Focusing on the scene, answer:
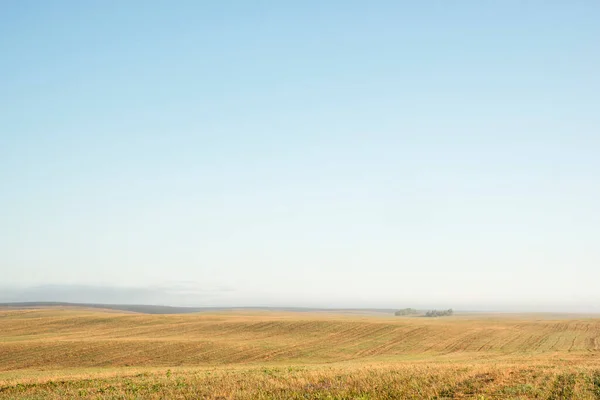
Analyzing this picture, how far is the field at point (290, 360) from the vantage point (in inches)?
844

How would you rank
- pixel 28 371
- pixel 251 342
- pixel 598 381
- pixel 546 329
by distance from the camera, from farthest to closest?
pixel 546 329
pixel 251 342
pixel 28 371
pixel 598 381

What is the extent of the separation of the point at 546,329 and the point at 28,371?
3052 inches

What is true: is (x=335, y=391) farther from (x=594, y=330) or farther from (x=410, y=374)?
(x=594, y=330)

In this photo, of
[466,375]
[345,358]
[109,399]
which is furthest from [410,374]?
[345,358]

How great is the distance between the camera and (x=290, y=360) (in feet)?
170

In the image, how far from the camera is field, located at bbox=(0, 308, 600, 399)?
70.3 ft

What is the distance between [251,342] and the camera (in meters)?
64.6

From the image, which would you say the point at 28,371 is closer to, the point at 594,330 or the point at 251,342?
the point at 251,342

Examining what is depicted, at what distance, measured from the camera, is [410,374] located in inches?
999

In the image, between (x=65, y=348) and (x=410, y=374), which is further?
(x=65, y=348)

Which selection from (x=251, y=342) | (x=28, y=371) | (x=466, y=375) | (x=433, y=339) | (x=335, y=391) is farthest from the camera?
(x=433, y=339)

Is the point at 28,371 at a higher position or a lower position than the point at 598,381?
lower

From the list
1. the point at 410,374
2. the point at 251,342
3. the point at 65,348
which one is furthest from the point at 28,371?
the point at 410,374

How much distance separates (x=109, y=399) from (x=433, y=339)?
56410 mm
